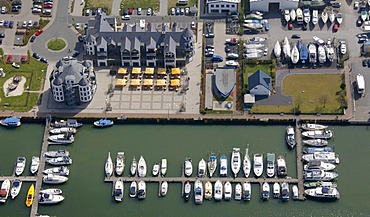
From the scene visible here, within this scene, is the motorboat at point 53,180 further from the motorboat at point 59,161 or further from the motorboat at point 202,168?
the motorboat at point 202,168

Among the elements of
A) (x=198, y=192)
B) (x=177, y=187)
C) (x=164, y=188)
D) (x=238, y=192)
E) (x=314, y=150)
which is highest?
(x=314, y=150)

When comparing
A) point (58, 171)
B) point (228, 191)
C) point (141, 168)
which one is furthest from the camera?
point (58, 171)

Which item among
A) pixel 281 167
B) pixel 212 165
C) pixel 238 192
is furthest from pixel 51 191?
pixel 281 167

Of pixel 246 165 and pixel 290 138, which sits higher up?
pixel 290 138

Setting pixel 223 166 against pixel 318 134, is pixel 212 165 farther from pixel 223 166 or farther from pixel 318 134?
pixel 318 134

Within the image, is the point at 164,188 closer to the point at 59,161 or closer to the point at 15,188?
the point at 59,161

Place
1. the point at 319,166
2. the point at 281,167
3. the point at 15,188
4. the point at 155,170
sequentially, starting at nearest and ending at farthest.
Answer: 1. the point at 15,188
2. the point at 281,167
3. the point at 319,166
4. the point at 155,170

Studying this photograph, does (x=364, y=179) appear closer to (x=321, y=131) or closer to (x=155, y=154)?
(x=321, y=131)

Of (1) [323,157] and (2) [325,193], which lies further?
(1) [323,157]

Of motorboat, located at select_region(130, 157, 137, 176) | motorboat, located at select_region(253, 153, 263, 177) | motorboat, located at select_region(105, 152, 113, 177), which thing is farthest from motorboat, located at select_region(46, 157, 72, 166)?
motorboat, located at select_region(253, 153, 263, 177)
